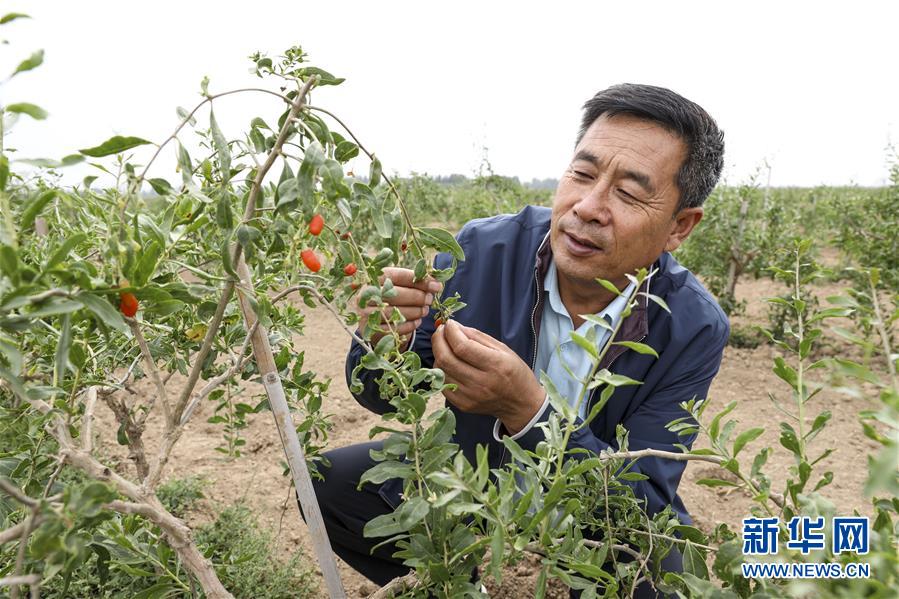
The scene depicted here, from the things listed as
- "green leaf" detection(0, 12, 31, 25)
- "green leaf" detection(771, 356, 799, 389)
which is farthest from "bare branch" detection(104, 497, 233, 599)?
"green leaf" detection(771, 356, 799, 389)

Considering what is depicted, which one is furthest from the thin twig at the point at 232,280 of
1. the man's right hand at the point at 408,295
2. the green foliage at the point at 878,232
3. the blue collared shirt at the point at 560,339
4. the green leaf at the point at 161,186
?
the green foliage at the point at 878,232

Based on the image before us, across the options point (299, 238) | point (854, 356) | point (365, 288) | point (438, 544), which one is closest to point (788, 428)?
point (438, 544)

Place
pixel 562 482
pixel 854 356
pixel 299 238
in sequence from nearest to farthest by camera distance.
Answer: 1. pixel 562 482
2. pixel 299 238
3. pixel 854 356

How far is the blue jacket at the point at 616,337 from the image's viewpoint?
5.99 feet

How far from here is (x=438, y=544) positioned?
0.98 m

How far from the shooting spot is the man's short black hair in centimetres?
185

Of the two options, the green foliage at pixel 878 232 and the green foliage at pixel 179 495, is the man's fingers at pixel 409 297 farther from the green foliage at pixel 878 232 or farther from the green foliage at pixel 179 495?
the green foliage at pixel 878 232

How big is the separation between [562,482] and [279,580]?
68.4 inches

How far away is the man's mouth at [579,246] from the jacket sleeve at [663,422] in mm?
469

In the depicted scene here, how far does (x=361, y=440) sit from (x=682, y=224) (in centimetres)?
224

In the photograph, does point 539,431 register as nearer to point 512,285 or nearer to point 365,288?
point 512,285

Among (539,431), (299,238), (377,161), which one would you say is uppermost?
(377,161)

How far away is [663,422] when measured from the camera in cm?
182

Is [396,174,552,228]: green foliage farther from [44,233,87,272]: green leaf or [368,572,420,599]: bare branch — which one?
[44,233,87,272]: green leaf
